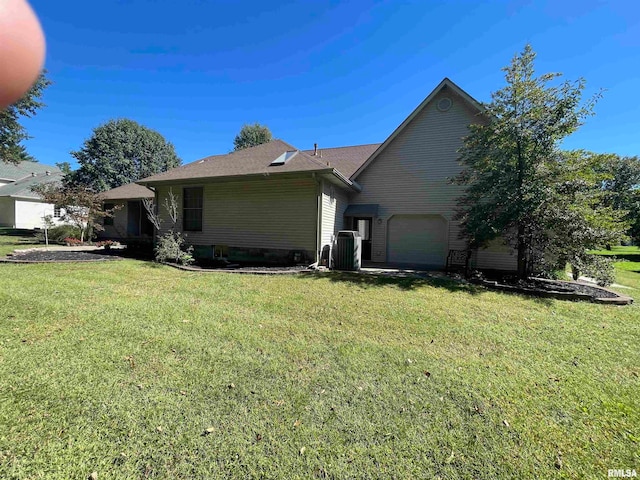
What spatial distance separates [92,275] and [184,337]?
17.2 feet

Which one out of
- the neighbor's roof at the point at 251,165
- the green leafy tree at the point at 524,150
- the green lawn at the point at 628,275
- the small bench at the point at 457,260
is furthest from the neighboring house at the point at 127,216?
the green lawn at the point at 628,275

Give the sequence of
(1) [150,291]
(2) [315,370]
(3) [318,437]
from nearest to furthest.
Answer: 1. (3) [318,437]
2. (2) [315,370]
3. (1) [150,291]

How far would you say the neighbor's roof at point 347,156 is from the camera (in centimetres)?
1380

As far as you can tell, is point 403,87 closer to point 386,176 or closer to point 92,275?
point 386,176

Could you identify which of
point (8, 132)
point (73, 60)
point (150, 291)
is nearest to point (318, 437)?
point (150, 291)

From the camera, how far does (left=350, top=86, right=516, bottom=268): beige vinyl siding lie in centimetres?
1084

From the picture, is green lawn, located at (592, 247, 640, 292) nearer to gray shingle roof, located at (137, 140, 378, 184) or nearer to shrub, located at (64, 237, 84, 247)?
gray shingle roof, located at (137, 140, 378, 184)

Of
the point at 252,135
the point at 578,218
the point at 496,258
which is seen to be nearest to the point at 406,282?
the point at 578,218

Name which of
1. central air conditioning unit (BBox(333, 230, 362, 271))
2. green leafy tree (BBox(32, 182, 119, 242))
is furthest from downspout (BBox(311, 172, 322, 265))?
green leafy tree (BBox(32, 182, 119, 242))

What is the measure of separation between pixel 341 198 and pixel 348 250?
3193 millimetres

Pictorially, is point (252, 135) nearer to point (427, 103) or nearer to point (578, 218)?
point (427, 103)

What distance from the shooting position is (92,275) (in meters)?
7.09

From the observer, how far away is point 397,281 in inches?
310

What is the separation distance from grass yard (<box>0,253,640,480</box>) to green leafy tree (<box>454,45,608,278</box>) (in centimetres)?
310
